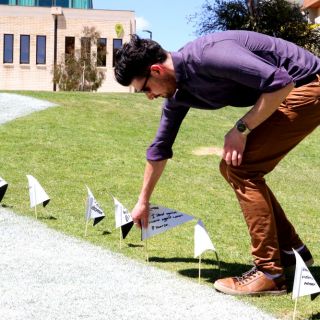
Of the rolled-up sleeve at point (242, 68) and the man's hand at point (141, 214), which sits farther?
the man's hand at point (141, 214)

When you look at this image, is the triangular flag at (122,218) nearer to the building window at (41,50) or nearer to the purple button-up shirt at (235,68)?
the purple button-up shirt at (235,68)

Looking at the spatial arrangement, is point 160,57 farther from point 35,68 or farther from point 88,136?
point 35,68

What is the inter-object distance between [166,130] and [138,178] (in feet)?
16.1

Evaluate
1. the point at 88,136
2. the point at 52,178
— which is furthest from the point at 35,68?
the point at 52,178

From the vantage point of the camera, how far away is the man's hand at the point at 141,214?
423 centimetres

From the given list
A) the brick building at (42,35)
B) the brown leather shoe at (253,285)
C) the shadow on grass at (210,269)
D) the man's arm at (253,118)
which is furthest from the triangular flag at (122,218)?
the brick building at (42,35)

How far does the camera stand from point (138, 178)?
8.97m

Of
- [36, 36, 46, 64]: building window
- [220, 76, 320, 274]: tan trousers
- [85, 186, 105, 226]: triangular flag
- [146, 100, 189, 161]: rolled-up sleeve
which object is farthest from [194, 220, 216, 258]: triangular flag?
[36, 36, 46, 64]: building window

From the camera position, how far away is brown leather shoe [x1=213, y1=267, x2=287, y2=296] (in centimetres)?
364

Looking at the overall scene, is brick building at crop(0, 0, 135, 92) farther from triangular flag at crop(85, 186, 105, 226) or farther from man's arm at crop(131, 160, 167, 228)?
man's arm at crop(131, 160, 167, 228)

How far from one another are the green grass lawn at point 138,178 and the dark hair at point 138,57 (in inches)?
55.0

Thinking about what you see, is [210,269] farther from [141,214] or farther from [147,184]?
[147,184]

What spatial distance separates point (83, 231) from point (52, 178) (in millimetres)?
3307

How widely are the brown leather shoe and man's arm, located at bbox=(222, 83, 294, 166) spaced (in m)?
0.68
